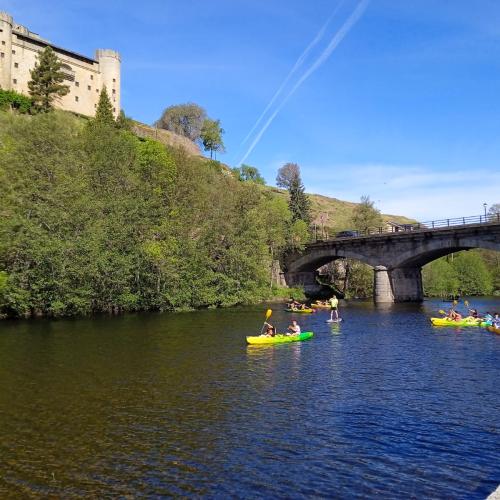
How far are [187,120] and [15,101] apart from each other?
66.5 m

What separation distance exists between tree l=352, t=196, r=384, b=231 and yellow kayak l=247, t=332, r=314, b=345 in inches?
2411

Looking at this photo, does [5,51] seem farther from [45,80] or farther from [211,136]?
[211,136]

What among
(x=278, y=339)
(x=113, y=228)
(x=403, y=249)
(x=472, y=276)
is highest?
(x=113, y=228)

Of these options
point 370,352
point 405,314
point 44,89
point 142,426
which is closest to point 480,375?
point 370,352

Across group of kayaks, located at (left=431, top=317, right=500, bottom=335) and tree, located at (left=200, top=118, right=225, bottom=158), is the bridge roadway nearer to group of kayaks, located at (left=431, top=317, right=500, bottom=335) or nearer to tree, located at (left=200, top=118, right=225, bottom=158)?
group of kayaks, located at (left=431, top=317, right=500, bottom=335)

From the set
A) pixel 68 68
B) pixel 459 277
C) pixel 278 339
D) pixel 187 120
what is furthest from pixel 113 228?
pixel 187 120

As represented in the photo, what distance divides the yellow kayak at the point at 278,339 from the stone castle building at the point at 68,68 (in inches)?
3318

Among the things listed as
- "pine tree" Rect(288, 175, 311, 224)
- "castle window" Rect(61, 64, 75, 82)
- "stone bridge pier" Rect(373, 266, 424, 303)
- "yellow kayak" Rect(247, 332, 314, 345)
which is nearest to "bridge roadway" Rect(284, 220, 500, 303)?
"stone bridge pier" Rect(373, 266, 424, 303)

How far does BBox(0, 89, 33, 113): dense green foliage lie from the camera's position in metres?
86.3

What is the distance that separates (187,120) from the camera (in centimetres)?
14925

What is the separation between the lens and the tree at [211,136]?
13762 centimetres

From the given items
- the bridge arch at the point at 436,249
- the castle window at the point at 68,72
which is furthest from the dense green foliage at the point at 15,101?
the bridge arch at the point at 436,249

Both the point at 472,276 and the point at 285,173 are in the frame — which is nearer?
the point at 472,276

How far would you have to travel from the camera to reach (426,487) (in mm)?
11820
